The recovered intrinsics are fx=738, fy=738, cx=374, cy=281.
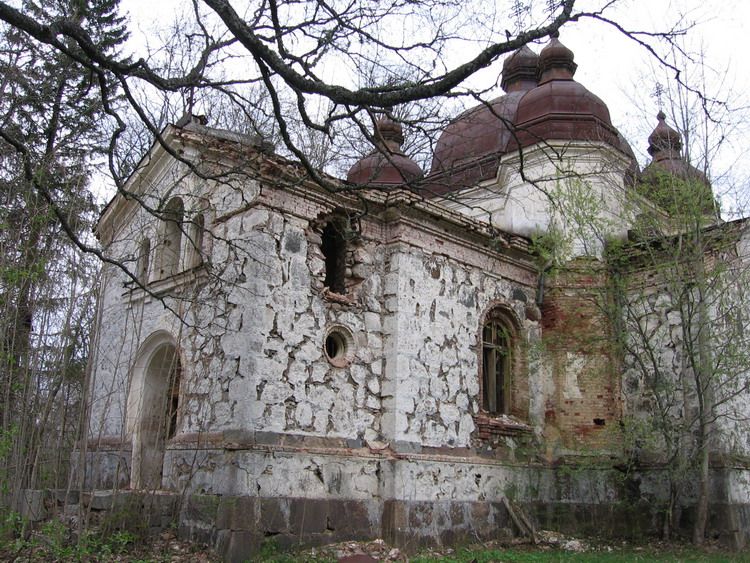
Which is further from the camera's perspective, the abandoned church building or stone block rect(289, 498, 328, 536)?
the abandoned church building

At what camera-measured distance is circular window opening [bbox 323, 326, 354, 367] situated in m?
10.7

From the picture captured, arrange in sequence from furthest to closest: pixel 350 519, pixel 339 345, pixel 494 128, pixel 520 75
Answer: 1. pixel 520 75
2. pixel 494 128
3. pixel 339 345
4. pixel 350 519

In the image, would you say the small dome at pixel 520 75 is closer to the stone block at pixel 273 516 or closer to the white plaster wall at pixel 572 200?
the white plaster wall at pixel 572 200

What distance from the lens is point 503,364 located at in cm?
1335

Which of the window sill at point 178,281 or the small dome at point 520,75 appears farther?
the small dome at point 520,75

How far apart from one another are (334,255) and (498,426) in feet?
13.0

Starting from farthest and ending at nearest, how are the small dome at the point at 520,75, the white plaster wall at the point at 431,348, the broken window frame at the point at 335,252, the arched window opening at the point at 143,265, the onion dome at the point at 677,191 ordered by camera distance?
the small dome at the point at 520,75, the arched window opening at the point at 143,265, the onion dome at the point at 677,191, the broken window frame at the point at 335,252, the white plaster wall at the point at 431,348

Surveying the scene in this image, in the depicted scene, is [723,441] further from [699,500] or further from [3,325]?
[3,325]

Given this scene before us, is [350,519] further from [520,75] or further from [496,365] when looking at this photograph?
[520,75]

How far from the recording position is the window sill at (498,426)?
12.1m

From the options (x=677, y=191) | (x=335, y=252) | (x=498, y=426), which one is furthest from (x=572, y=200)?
(x=335, y=252)

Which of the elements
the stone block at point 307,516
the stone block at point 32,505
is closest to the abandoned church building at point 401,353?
the stone block at point 307,516

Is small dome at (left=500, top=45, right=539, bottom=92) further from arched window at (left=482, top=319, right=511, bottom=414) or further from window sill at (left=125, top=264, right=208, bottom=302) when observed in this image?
window sill at (left=125, top=264, right=208, bottom=302)

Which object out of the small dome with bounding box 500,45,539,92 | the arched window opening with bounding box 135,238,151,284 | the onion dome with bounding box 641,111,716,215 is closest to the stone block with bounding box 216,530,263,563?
the arched window opening with bounding box 135,238,151,284
